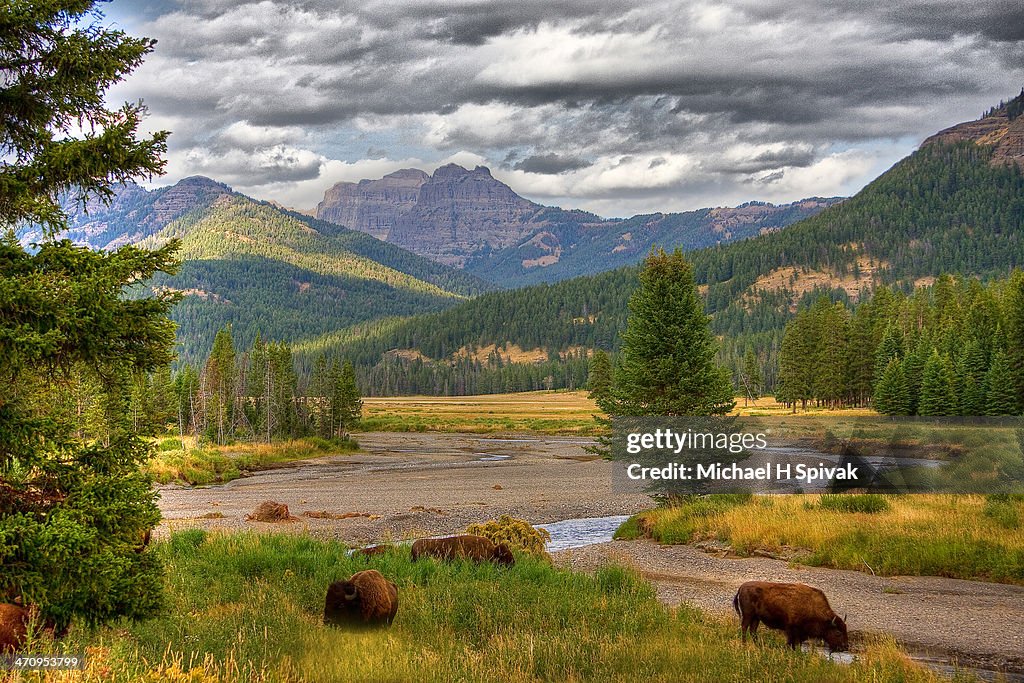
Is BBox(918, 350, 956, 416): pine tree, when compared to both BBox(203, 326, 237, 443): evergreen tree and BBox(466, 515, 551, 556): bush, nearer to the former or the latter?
BBox(466, 515, 551, 556): bush

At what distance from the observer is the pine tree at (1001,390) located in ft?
213

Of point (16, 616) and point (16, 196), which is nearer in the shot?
point (16, 616)

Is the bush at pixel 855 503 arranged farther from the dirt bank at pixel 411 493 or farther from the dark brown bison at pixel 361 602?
the dark brown bison at pixel 361 602

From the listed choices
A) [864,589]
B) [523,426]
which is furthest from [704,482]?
[523,426]

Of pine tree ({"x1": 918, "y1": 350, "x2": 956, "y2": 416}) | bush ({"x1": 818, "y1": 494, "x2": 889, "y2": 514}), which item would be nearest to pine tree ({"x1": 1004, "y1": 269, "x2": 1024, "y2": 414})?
pine tree ({"x1": 918, "y1": 350, "x2": 956, "y2": 416})

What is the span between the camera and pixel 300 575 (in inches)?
589

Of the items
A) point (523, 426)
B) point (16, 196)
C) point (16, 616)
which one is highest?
point (16, 196)

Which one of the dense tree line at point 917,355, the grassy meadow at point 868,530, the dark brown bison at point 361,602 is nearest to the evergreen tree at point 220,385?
the grassy meadow at point 868,530

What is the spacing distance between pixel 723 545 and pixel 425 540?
11936mm

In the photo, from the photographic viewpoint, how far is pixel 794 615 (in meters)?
12.4

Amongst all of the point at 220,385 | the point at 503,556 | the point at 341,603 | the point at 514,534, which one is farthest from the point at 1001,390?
the point at 220,385

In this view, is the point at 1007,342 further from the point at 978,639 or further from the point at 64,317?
the point at 64,317

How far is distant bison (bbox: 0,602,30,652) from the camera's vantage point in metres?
7.24

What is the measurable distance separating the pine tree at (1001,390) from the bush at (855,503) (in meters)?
47.1
